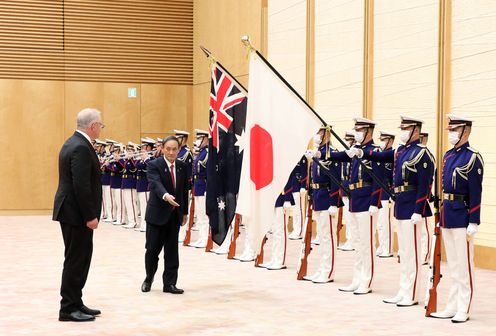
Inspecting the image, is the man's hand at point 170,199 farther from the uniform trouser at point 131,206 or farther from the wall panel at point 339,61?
the uniform trouser at point 131,206

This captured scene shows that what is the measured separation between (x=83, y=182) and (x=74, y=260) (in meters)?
0.61

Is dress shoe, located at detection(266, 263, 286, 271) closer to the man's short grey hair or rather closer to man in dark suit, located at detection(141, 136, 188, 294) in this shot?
man in dark suit, located at detection(141, 136, 188, 294)

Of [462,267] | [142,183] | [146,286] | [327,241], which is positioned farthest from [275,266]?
[142,183]

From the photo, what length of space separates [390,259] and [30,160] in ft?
34.5

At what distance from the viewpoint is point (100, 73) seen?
19.1 m

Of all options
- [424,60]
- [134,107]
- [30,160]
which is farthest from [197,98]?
[424,60]

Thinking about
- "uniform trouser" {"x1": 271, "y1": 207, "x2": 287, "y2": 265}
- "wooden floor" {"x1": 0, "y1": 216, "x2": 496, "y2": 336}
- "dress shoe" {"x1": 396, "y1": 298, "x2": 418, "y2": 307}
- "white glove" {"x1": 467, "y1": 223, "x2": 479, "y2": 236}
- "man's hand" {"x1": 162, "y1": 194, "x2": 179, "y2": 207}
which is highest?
"man's hand" {"x1": 162, "y1": 194, "x2": 179, "y2": 207}

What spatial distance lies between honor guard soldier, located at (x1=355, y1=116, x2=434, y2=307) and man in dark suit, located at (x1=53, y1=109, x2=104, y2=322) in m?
2.62

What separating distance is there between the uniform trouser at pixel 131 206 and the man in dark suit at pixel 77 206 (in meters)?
8.99

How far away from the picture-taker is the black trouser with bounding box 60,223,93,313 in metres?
6.12

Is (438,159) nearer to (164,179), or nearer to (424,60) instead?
(424,60)

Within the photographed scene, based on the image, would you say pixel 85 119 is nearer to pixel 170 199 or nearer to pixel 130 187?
pixel 170 199


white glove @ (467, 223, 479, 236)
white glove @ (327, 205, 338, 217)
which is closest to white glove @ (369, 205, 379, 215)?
white glove @ (327, 205, 338, 217)

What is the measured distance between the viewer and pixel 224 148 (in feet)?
26.6
